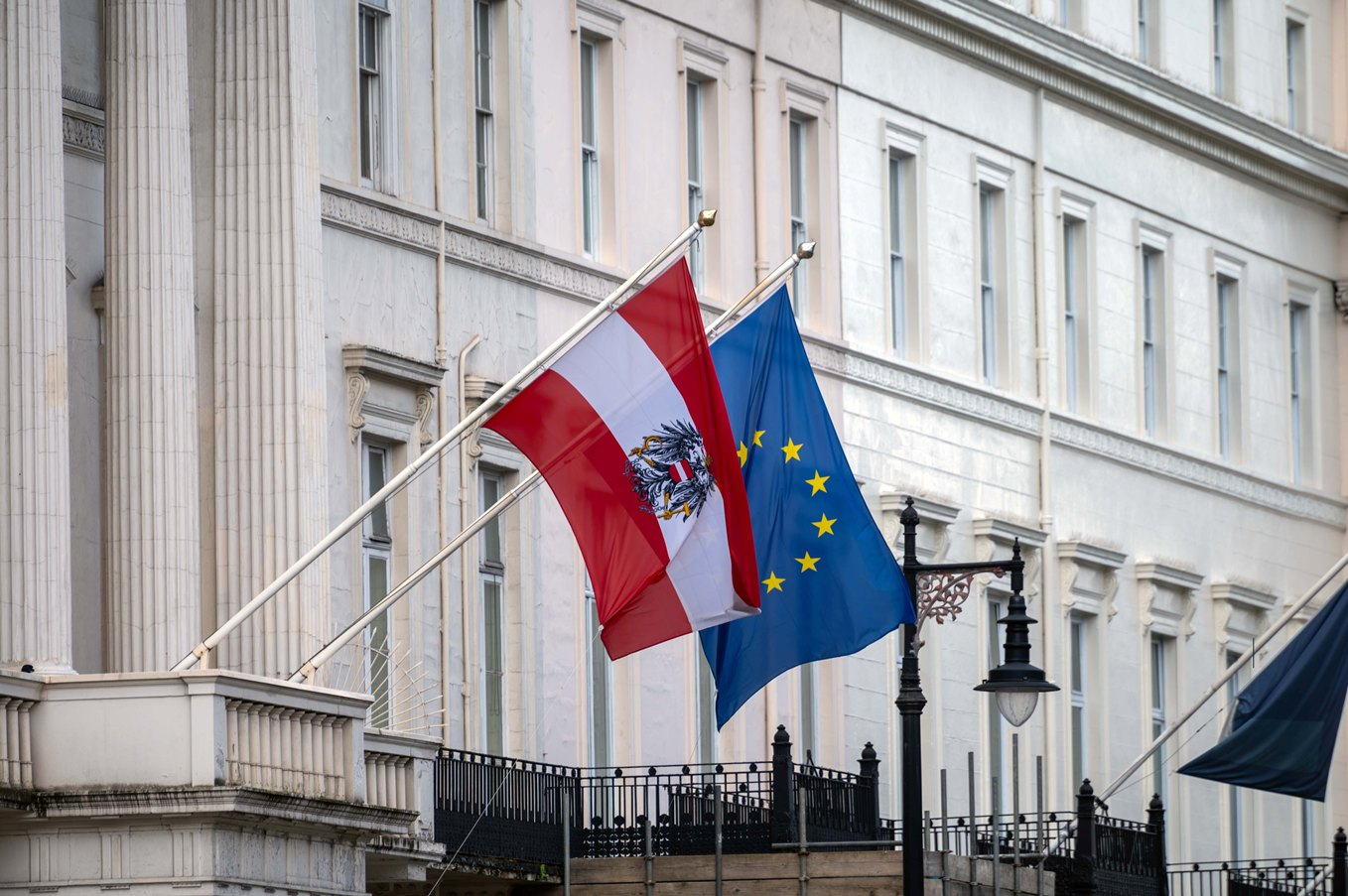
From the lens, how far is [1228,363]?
57.1 metres

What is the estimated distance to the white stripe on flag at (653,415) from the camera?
29.5 metres

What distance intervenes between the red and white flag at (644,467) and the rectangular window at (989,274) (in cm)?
2118

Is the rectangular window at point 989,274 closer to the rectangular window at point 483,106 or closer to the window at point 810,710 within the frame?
the window at point 810,710

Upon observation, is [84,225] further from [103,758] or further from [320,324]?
[103,758]

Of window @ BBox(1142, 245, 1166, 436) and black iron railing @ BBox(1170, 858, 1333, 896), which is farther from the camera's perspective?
window @ BBox(1142, 245, 1166, 436)

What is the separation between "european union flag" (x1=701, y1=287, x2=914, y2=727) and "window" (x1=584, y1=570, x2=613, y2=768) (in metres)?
8.64

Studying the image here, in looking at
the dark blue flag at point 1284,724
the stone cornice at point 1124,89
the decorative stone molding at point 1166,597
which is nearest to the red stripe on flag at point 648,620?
the dark blue flag at point 1284,724

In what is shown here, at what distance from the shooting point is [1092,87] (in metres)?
53.0

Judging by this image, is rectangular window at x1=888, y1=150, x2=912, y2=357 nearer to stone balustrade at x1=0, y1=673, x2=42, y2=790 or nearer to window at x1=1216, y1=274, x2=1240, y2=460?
window at x1=1216, y1=274, x2=1240, y2=460

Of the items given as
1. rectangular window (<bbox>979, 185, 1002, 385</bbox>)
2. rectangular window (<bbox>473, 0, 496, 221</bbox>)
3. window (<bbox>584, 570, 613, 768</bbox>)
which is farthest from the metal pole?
rectangular window (<bbox>979, 185, 1002, 385</bbox>)

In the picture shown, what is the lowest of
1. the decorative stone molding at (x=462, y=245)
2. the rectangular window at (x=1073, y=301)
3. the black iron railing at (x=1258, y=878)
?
the black iron railing at (x=1258, y=878)

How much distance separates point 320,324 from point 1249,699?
1213 cm

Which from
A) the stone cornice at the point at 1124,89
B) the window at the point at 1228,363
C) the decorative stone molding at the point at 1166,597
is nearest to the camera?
the stone cornice at the point at 1124,89

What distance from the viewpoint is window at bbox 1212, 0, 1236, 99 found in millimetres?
57344
